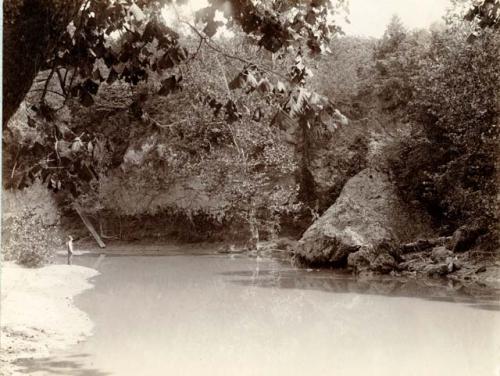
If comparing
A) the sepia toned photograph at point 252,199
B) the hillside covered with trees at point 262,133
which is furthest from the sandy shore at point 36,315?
the hillside covered with trees at point 262,133

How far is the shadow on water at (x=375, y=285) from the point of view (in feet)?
41.7

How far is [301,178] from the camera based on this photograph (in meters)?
26.5

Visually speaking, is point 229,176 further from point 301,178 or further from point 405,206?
point 405,206

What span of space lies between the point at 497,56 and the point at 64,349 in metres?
12.0

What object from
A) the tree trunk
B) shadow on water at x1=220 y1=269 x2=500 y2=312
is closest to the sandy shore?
the tree trunk

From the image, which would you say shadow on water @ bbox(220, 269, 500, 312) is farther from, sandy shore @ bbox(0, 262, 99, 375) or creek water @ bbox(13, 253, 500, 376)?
sandy shore @ bbox(0, 262, 99, 375)

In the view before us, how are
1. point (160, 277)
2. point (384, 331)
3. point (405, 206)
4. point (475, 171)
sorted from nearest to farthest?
point (384, 331), point (475, 171), point (160, 277), point (405, 206)

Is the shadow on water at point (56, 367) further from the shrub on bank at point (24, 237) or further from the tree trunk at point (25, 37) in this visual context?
the shrub on bank at point (24, 237)

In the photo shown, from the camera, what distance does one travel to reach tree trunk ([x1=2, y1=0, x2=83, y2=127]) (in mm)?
3406

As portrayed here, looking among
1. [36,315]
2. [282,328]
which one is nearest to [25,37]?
[36,315]

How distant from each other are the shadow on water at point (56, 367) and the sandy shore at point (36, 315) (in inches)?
5.8

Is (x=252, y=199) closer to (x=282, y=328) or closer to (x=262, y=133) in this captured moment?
(x=262, y=133)

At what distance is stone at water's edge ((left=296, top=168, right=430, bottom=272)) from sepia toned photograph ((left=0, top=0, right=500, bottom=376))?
0.07 metres

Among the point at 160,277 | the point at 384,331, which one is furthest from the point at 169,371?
the point at 160,277
